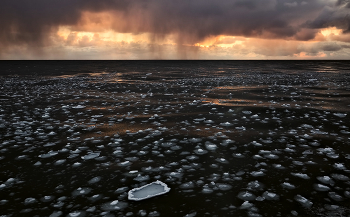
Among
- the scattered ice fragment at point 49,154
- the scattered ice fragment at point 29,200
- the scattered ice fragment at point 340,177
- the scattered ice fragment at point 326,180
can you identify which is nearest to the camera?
the scattered ice fragment at point 29,200

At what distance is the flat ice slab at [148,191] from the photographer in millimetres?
4773

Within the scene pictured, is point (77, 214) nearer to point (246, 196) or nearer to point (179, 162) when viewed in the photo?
point (179, 162)

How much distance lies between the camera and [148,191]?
16.3 ft

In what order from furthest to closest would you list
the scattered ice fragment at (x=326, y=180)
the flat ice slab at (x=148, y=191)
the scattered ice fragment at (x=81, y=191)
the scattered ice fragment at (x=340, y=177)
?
1. the scattered ice fragment at (x=340, y=177)
2. the scattered ice fragment at (x=326, y=180)
3. the scattered ice fragment at (x=81, y=191)
4. the flat ice slab at (x=148, y=191)

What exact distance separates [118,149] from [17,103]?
10553 millimetres

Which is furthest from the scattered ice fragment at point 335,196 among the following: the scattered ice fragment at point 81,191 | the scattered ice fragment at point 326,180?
the scattered ice fragment at point 81,191

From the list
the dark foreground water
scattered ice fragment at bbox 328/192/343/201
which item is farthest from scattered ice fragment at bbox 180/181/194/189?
scattered ice fragment at bbox 328/192/343/201

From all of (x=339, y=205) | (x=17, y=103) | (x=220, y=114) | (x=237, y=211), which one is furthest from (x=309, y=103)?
(x=17, y=103)

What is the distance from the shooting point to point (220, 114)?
1157cm

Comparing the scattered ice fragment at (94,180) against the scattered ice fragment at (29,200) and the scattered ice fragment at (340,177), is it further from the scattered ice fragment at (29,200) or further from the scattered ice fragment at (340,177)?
the scattered ice fragment at (340,177)

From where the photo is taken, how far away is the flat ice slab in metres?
4.77

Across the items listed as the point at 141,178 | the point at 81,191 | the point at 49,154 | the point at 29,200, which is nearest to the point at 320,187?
the point at 141,178

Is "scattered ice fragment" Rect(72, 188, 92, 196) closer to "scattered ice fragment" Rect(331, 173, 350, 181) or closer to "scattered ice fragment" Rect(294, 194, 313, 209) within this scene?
"scattered ice fragment" Rect(294, 194, 313, 209)

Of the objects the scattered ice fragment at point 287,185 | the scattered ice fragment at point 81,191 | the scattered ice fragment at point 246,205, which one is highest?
A: the scattered ice fragment at point 287,185
